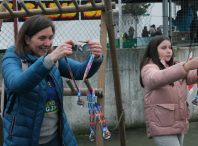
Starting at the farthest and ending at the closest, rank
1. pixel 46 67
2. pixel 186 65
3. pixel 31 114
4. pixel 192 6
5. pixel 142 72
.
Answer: pixel 192 6, pixel 142 72, pixel 186 65, pixel 31 114, pixel 46 67

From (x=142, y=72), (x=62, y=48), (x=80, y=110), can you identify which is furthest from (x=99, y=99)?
(x=80, y=110)

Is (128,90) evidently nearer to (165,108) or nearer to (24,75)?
(165,108)

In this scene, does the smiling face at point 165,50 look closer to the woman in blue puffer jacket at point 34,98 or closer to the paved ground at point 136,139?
the woman in blue puffer jacket at point 34,98

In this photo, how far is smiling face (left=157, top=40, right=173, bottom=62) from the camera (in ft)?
8.75

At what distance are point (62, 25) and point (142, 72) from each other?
3.70 meters

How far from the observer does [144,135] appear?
4.94 metres

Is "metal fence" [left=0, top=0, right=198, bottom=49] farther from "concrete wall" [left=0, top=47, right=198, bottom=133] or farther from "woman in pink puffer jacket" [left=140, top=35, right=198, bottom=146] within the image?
"woman in pink puffer jacket" [left=140, top=35, right=198, bottom=146]

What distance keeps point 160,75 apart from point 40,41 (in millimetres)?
1050

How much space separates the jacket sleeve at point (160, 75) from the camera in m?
2.15

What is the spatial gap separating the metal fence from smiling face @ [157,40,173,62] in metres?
2.79

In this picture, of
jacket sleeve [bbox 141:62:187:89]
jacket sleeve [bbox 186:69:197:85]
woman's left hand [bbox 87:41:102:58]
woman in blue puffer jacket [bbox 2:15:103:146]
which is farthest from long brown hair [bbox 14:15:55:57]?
jacket sleeve [bbox 186:69:197:85]

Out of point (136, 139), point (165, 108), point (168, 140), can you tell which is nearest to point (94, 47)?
point (165, 108)

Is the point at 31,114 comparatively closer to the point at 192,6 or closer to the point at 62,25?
the point at 62,25

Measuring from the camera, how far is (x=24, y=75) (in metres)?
1.55
